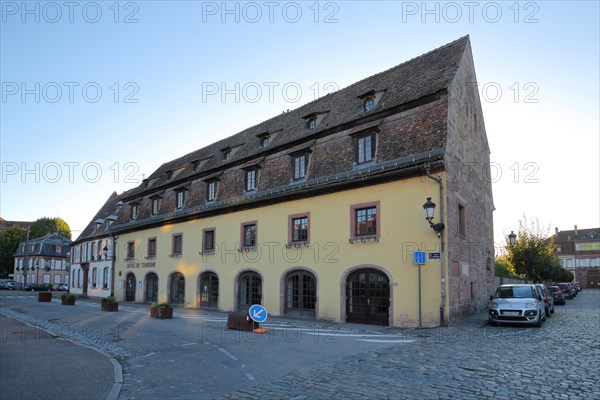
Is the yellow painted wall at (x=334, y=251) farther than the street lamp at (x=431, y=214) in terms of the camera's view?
Yes

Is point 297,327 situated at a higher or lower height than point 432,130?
lower

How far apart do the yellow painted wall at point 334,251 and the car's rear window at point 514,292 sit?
118 inches

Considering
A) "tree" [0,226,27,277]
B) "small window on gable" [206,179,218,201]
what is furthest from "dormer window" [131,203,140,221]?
"tree" [0,226,27,277]

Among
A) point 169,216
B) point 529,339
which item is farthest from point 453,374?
point 169,216

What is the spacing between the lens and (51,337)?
13328 mm

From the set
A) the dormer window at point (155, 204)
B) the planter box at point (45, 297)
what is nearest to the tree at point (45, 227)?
the planter box at point (45, 297)

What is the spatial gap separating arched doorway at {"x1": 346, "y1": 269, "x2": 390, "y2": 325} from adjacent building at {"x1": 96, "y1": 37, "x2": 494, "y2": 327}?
0.05m

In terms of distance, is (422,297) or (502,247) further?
(502,247)

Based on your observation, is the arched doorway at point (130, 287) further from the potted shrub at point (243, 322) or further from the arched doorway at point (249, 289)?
the potted shrub at point (243, 322)

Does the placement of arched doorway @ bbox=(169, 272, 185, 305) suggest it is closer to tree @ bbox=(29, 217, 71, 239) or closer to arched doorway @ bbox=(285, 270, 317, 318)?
arched doorway @ bbox=(285, 270, 317, 318)

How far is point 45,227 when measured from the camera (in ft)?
274

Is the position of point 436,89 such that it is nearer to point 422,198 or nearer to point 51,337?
point 422,198

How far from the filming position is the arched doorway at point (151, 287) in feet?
102

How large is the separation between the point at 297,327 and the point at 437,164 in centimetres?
781
